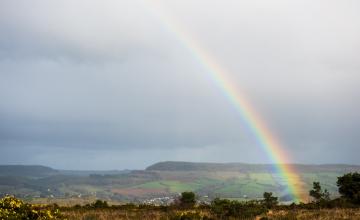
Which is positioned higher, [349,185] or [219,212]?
[349,185]

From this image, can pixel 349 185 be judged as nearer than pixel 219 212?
No

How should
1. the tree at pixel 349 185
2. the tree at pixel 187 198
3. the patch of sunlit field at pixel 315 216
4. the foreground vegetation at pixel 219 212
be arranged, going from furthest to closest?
the tree at pixel 187 198, the tree at pixel 349 185, the patch of sunlit field at pixel 315 216, the foreground vegetation at pixel 219 212

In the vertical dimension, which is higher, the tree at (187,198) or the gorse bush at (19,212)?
the gorse bush at (19,212)

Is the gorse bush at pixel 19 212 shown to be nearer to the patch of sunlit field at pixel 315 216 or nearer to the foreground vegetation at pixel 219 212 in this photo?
the foreground vegetation at pixel 219 212

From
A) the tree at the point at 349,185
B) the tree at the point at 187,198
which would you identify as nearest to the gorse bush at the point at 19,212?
the tree at the point at 187,198

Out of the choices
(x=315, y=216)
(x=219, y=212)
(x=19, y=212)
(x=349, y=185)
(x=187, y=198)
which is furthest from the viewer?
(x=187, y=198)

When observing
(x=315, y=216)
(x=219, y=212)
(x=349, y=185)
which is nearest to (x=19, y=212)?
(x=219, y=212)

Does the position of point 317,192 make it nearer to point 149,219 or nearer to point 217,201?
point 217,201

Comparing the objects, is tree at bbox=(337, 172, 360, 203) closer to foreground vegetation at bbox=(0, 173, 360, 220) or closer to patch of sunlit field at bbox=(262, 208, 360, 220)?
foreground vegetation at bbox=(0, 173, 360, 220)

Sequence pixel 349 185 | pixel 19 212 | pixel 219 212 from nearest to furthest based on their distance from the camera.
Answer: pixel 19 212
pixel 219 212
pixel 349 185

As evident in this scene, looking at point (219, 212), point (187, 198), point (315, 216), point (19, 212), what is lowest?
point (187, 198)

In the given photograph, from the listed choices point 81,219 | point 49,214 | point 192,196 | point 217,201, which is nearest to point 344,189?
point 192,196

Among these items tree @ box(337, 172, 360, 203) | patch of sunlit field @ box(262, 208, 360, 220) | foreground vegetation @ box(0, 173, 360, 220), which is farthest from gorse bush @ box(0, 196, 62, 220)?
tree @ box(337, 172, 360, 203)

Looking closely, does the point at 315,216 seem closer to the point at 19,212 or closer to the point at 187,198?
the point at 19,212
